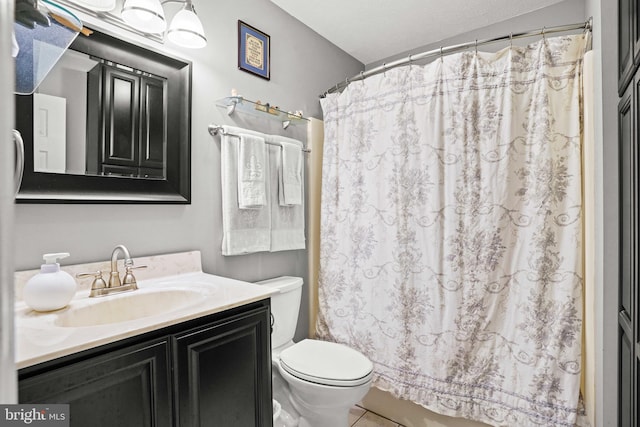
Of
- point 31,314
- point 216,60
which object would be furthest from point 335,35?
point 31,314

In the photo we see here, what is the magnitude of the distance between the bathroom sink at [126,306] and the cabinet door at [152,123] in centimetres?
56

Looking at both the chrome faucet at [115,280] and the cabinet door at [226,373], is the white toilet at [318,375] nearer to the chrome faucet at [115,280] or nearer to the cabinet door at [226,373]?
the cabinet door at [226,373]

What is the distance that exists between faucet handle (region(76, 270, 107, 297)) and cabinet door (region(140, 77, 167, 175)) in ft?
1.63

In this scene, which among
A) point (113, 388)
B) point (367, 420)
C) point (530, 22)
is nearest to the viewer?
point (113, 388)

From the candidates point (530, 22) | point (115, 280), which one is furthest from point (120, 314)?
point (530, 22)

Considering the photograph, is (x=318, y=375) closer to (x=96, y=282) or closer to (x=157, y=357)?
(x=157, y=357)

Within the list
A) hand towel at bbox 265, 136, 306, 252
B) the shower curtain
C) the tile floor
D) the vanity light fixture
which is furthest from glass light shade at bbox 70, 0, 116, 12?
the tile floor

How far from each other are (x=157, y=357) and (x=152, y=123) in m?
1.03

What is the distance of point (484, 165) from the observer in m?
1.74

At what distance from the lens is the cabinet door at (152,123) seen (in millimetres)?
1509

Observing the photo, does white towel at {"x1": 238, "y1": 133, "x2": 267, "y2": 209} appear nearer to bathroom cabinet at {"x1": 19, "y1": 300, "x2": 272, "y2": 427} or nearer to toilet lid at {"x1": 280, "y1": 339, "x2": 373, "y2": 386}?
bathroom cabinet at {"x1": 19, "y1": 300, "x2": 272, "y2": 427}

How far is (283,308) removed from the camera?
1.94m

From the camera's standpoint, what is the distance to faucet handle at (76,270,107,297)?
4.16ft

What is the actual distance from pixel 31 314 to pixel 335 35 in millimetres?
2368
